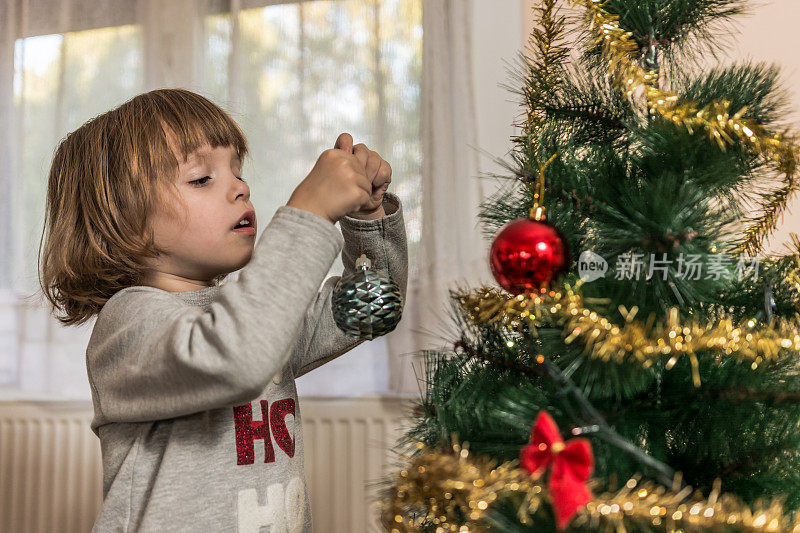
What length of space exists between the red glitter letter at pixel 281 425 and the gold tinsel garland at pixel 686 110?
51 cm

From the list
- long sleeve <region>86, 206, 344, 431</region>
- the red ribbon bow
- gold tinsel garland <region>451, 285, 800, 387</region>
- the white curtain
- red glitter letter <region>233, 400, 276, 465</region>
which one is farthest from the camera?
the white curtain

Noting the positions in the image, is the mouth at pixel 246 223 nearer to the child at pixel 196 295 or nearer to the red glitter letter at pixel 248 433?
the child at pixel 196 295

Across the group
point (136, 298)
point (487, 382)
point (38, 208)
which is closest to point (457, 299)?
point (487, 382)

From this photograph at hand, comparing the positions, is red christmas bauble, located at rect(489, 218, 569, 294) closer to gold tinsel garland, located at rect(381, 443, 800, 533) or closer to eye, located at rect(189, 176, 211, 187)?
gold tinsel garland, located at rect(381, 443, 800, 533)

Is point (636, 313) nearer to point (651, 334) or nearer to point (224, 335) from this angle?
point (651, 334)

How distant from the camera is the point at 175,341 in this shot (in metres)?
0.64

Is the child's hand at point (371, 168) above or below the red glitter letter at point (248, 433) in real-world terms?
above

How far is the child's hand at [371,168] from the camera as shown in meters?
0.78

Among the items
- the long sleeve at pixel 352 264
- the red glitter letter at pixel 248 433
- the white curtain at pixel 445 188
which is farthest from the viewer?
the white curtain at pixel 445 188

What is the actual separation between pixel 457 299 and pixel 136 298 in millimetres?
342

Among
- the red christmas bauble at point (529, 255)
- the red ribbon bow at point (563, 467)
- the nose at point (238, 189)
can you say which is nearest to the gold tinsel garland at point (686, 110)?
the red christmas bauble at point (529, 255)

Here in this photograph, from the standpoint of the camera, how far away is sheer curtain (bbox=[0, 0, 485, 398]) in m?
1.42

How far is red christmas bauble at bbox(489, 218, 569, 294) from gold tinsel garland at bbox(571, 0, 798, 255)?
138mm

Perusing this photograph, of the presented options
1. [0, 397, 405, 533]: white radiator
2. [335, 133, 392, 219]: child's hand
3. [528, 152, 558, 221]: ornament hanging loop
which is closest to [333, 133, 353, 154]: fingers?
[335, 133, 392, 219]: child's hand
